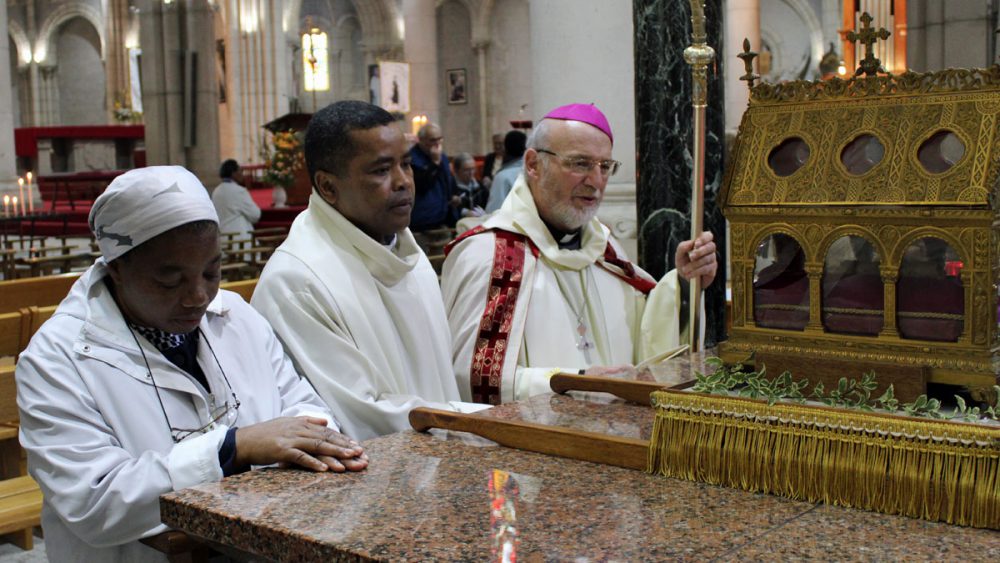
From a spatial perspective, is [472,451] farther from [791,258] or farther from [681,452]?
[791,258]

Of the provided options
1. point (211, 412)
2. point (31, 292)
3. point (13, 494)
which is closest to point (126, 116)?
point (31, 292)

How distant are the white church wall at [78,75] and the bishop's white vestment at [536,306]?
3333 centimetres

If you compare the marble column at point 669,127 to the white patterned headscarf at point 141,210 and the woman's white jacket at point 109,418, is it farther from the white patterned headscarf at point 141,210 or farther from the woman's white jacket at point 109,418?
the white patterned headscarf at point 141,210

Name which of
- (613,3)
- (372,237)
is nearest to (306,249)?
(372,237)

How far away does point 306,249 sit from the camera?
3.12 meters

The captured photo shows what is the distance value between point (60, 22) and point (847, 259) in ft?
117

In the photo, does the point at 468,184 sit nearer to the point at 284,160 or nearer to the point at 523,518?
the point at 284,160

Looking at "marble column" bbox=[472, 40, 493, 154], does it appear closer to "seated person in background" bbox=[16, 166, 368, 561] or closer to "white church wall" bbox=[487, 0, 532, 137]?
"white church wall" bbox=[487, 0, 532, 137]

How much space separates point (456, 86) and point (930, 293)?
31.0 metres

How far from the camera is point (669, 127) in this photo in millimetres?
5023

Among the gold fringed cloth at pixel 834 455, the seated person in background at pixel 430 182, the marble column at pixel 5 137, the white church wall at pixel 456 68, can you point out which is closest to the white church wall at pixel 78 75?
the white church wall at pixel 456 68

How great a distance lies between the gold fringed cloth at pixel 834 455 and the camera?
1.66 meters

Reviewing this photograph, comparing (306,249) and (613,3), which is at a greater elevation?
(613,3)

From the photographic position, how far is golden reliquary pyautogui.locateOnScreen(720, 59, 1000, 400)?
187cm
